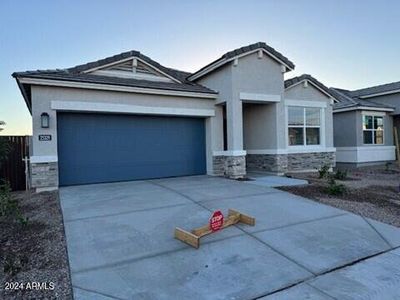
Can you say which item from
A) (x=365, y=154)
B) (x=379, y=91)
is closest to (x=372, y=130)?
(x=365, y=154)

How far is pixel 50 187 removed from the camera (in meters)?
9.16

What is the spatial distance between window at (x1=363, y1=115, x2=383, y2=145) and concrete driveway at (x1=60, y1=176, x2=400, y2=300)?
12.8m

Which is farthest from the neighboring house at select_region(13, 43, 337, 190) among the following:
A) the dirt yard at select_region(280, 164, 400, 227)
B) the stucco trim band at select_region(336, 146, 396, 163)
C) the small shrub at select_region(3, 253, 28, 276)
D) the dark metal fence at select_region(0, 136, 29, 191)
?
the small shrub at select_region(3, 253, 28, 276)

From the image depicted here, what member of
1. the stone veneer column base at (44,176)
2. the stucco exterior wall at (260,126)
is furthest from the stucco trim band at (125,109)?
the stucco exterior wall at (260,126)

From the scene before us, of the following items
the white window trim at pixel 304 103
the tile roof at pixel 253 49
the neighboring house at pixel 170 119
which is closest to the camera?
the neighboring house at pixel 170 119

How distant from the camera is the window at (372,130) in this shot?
1724 centimetres

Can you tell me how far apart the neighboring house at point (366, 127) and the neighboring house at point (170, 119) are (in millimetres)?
3905

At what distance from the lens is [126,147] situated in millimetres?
10773

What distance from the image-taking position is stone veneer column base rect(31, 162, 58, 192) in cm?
899

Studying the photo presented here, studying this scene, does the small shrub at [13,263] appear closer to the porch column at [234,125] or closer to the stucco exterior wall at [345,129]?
the porch column at [234,125]

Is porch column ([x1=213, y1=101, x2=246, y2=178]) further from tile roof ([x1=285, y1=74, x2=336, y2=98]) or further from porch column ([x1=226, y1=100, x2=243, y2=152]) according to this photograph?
tile roof ([x1=285, y1=74, x2=336, y2=98])

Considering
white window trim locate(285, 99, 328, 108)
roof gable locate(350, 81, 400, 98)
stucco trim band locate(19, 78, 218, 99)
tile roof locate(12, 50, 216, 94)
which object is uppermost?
roof gable locate(350, 81, 400, 98)

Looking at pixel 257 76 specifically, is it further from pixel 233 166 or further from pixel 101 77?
pixel 101 77

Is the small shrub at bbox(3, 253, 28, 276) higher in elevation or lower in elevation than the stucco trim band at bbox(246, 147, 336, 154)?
lower
